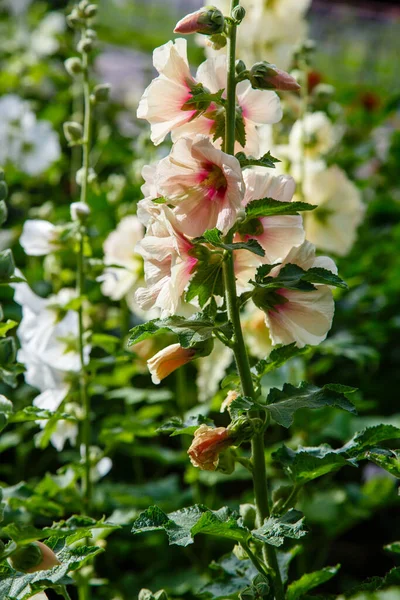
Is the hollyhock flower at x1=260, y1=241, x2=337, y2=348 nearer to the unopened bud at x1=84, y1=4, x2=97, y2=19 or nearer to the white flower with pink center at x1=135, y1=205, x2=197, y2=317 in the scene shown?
the white flower with pink center at x1=135, y1=205, x2=197, y2=317

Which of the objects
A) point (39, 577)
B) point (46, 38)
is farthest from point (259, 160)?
point (46, 38)

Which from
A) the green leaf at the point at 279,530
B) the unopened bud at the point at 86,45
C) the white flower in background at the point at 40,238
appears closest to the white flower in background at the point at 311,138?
the unopened bud at the point at 86,45

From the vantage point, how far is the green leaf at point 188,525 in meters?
0.66

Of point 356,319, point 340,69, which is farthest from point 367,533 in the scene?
point 340,69

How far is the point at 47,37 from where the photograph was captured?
3041mm

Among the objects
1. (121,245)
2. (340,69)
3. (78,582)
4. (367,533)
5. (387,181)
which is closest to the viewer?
(78,582)

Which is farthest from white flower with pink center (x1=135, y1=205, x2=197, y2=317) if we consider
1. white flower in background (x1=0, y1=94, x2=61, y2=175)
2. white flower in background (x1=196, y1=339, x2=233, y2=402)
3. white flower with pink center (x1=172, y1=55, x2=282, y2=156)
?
white flower in background (x1=0, y1=94, x2=61, y2=175)

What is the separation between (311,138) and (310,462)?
3.73ft

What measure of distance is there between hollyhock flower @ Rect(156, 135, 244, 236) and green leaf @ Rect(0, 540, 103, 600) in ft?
1.08

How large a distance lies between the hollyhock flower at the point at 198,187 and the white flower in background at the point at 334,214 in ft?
3.26

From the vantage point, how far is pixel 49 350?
125cm

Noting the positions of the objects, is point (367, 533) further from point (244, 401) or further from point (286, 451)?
point (244, 401)

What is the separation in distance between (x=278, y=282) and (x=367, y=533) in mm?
1451

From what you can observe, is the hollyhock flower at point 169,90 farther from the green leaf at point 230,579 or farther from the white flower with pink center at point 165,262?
the green leaf at point 230,579
